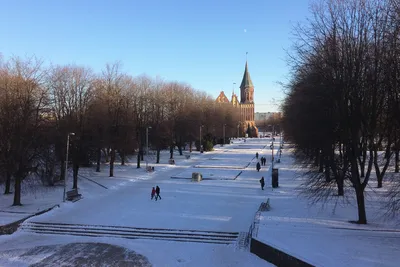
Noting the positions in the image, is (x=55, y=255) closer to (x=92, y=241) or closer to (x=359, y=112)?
(x=92, y=241)

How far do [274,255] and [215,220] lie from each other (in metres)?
6.45

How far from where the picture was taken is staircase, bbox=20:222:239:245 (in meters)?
17.6

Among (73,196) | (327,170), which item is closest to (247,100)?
(73,196)

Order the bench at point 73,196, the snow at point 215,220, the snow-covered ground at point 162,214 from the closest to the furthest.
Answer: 1. the snow at point 215,220
2. the snow-covered ground at point 162,214
3. the bench at point 73,196

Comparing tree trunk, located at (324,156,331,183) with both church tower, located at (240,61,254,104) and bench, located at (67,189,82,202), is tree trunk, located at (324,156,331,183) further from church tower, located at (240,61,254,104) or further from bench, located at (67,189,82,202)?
church tower, located at (240,61,254,104)

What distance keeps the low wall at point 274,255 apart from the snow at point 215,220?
0.23 metres

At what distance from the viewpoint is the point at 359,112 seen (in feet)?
54.4

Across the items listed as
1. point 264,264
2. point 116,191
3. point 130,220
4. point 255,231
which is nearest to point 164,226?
point 130,220


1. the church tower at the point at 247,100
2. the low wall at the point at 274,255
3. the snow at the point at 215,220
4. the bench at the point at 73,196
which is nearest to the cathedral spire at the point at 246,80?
the church tower at the point at 247,100

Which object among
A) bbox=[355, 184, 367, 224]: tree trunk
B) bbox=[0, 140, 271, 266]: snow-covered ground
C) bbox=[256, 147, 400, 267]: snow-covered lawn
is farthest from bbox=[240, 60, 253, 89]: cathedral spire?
bbox=[355, 184, 367, 224]: tree trunk

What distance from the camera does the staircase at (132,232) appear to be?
17609mm

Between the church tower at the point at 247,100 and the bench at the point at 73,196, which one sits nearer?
the bench at the point at 73,196

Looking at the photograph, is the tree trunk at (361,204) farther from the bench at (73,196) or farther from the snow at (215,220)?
the bench at (73,196)

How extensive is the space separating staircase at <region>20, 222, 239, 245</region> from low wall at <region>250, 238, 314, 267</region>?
6.60ft
